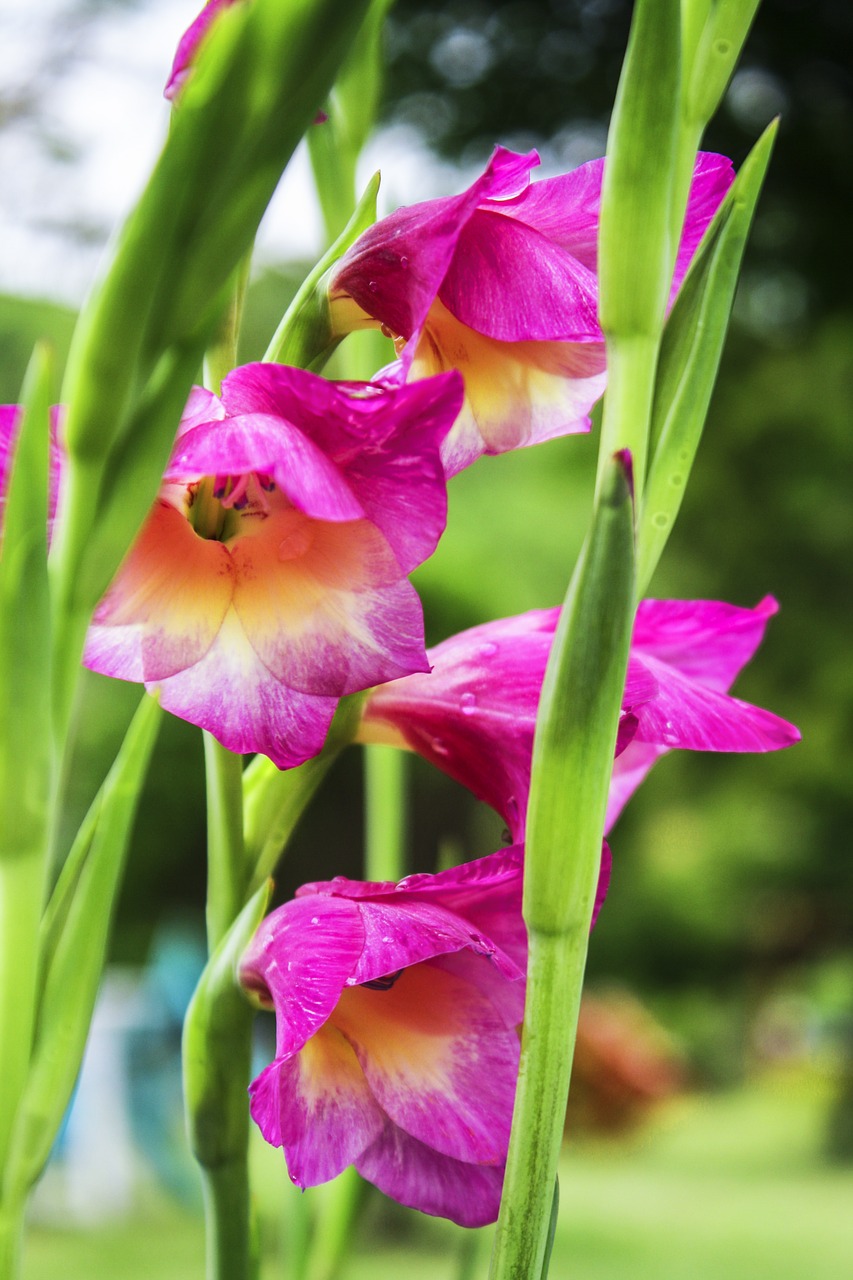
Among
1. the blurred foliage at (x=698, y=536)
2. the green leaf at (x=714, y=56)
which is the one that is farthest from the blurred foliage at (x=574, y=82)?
the green leaf at (x=714, y=56)

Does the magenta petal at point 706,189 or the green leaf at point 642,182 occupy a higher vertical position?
the magenta petal at point 706,189

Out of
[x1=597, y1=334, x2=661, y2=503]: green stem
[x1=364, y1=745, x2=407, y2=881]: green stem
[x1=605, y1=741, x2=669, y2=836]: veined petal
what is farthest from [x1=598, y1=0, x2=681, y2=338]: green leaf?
[x1=364, y1=745, x2=407, y2=881]: green stem

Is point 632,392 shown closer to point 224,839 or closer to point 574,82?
point 224,839

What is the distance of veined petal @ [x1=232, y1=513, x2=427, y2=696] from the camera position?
20cm

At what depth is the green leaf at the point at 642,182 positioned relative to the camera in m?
0.19

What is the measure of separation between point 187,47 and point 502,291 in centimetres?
7

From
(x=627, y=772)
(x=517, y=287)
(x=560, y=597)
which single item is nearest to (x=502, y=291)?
(x=517, y=287)

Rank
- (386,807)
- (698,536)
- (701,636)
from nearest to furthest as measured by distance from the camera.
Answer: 1. (701,636)
2. (386,807)
3. (698,536)

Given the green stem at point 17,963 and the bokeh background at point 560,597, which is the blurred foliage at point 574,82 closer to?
the bokeh background at point 560,597

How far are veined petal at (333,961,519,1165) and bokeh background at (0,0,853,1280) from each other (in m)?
2.31

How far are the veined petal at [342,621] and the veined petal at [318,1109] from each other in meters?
0.06

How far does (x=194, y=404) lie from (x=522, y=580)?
331cm

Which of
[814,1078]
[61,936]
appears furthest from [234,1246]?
[814,1078]

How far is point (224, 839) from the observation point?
231mm
